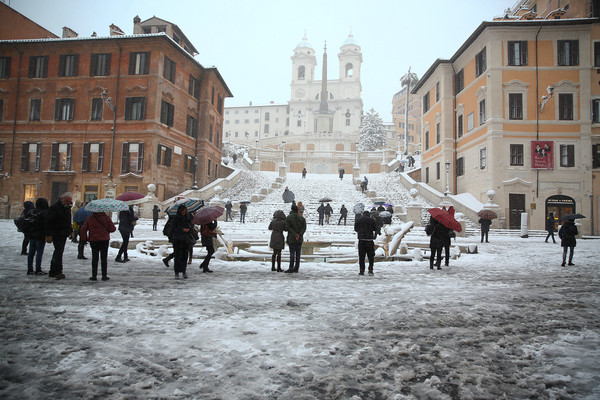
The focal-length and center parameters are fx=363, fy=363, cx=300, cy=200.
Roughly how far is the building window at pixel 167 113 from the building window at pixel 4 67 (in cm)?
1457

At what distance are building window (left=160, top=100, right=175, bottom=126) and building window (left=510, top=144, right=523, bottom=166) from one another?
1058 inches

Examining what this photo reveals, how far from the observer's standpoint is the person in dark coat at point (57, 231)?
7438mm

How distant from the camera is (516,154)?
1031 inches

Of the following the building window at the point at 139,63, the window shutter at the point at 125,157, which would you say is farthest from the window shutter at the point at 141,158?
the building window at the point at 139,63

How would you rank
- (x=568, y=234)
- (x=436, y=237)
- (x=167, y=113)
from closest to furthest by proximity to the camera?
(x=436, y=237), (x=568, y=234), (x=167, y=113)

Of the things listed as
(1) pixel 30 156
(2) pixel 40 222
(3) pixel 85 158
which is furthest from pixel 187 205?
(1) pixel 30 156

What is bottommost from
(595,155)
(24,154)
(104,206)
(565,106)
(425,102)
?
(104,206)

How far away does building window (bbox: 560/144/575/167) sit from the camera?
25.8 m


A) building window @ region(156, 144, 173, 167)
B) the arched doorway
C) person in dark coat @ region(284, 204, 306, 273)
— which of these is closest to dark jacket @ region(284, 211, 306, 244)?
person in dark coat @ region(284, 204, 306, 273)

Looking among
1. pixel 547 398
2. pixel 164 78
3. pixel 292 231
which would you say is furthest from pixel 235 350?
pixel 164 78

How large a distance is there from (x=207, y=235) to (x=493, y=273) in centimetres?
742

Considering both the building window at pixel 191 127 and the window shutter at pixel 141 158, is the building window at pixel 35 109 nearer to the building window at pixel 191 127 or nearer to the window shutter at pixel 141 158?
the window shutter at pixel 141 158

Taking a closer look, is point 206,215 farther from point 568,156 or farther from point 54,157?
point 54,157

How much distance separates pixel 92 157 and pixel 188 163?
7.84 metres
